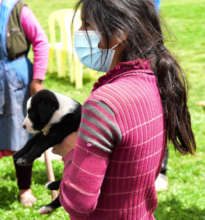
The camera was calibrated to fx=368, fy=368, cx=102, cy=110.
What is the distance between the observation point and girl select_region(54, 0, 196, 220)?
120 cm

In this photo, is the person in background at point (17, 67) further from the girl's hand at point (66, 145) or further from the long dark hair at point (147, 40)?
the long dark hair at point (147, 40)

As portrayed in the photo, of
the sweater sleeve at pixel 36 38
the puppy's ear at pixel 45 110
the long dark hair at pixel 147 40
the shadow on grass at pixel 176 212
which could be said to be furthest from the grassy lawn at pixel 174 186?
the sweater sleeve at pixel 36 38

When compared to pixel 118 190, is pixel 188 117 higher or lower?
higher

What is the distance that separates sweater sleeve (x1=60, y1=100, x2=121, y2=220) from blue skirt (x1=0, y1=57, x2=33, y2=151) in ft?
7.03

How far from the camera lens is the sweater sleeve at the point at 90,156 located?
1.18 metres

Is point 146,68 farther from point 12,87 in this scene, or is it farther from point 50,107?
point 12,87

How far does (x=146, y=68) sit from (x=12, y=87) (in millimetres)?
2183

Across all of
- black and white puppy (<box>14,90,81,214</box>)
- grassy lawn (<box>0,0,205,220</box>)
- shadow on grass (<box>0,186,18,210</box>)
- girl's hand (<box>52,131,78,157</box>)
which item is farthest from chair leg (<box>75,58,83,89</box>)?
girl's hand (<box>52,131,78,157</box>)

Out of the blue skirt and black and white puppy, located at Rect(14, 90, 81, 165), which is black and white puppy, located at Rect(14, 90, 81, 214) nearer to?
black and white puppy, located at Rect(14, 90, 81, 165)

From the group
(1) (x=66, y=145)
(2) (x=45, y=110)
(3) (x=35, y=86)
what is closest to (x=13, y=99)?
(3) (x=35, y=86)

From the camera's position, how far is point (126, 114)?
47.8 inches

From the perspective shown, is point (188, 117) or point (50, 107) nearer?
point (188, 117)

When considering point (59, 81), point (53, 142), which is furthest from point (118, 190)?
point (59, 81)

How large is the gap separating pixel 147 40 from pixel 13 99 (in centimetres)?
220
